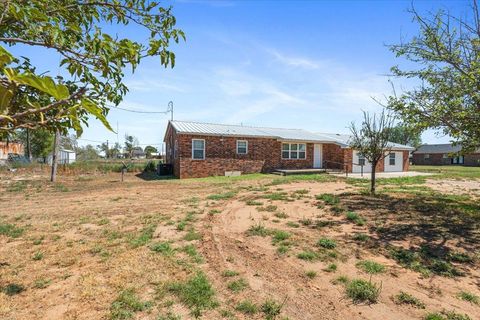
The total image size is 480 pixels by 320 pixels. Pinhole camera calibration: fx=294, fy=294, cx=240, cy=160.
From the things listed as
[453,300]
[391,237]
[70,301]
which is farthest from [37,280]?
[391,237]

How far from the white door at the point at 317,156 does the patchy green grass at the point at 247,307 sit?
73.7ft

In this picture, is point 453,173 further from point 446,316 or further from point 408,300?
point 446,316

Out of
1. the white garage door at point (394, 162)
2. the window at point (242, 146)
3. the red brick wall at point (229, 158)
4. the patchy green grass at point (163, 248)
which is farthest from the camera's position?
the white garage door at point (394, 162)

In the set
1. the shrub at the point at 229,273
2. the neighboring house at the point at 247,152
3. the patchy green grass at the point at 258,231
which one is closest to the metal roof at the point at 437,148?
the neighboring house at the point at 247,152

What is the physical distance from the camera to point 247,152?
22016 millimetres

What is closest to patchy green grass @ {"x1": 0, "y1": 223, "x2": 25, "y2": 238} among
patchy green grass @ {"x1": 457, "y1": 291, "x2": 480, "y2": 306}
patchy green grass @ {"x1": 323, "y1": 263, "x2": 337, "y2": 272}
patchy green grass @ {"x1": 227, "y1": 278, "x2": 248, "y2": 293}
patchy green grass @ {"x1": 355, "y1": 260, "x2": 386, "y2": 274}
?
patchy green grass @ {"x1": 227, "y1": 278, "x2": 248, "y2": 293}

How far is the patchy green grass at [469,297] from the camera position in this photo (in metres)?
3.52

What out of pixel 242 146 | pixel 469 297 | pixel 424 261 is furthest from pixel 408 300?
pixel 242 146

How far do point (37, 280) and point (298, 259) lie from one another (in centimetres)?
380

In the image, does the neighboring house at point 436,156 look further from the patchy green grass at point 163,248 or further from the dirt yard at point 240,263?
the patchy green grass at point 163,248

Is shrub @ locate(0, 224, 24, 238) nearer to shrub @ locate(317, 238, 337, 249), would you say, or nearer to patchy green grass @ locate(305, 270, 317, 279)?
patchy green grass @ locate(305, 270, 317, 279)

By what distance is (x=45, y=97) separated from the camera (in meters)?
2.39

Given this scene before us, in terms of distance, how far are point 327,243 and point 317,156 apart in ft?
66.7

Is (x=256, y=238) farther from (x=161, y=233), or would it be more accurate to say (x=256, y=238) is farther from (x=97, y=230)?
(x=97, y=230)
